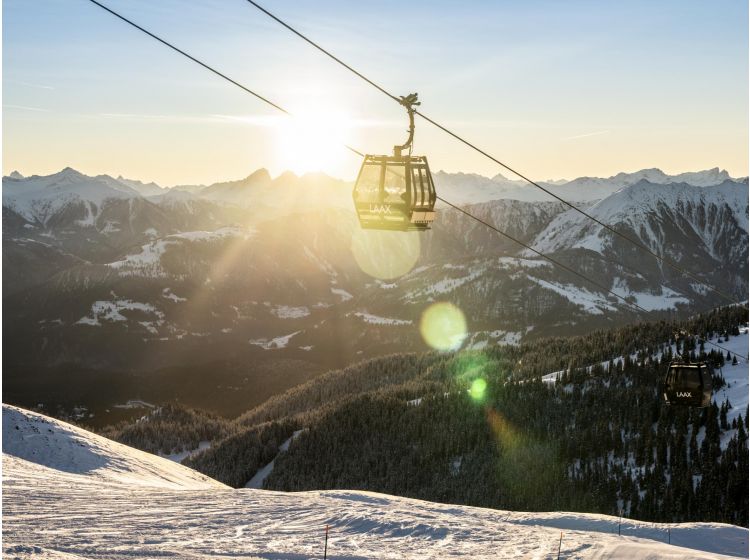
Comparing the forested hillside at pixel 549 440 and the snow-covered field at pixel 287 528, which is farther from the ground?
the snow-covered field at pixel 287 528

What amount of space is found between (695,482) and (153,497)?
314 ft

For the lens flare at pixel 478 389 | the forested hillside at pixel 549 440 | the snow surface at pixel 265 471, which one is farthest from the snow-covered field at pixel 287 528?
the lens flare at pixel 478 389

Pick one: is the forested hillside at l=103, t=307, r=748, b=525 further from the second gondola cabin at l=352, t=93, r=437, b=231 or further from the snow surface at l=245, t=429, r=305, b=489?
the second gondola cabin at l=352, t=93, r=437, b=231

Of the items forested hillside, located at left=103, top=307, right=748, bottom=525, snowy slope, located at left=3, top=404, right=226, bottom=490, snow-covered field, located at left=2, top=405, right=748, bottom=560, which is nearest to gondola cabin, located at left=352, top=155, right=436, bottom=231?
snow-covered field, located at left=2, top=405, right=748, bottom=560

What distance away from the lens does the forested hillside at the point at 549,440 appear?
4567 inches

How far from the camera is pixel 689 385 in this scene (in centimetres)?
3344

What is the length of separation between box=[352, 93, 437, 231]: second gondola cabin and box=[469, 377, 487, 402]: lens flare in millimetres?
144078

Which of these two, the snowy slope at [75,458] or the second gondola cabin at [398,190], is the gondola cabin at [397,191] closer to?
the second gondola cabin at [398,190]

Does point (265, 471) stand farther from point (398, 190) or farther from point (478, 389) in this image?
point (398, 190)

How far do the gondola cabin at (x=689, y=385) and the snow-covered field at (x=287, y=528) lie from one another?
6.48 meters

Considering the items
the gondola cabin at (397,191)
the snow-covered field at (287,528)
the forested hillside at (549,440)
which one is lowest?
the forested hillside at (549,440)

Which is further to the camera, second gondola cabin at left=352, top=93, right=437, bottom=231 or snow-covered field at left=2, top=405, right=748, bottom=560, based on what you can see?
snow-covered field at left=2, top=405, right=748, bottom=560

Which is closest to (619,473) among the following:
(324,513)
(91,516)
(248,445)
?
(248,445)

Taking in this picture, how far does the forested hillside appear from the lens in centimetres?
11600
